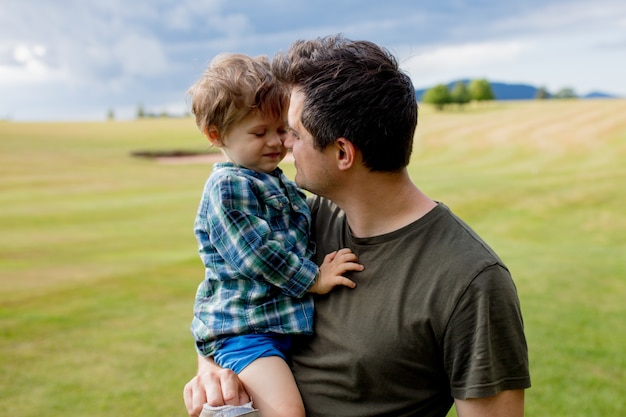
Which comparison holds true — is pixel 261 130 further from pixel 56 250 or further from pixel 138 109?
pixel 138 109

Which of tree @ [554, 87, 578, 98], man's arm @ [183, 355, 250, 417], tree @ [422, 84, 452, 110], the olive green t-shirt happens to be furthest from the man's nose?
tree @ [554, 87, 578, 98]

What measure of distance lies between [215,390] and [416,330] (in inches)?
25.1

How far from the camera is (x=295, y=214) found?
2.33 m

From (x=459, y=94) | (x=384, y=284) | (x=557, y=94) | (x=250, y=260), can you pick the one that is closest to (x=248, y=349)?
(x=250, y=260)

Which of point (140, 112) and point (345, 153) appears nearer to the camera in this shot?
point (345, 153)

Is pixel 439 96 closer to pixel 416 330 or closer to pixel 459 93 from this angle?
pixel 459 93

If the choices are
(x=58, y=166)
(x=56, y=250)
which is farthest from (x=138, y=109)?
(x=56, y=250)

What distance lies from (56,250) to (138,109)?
6353cm

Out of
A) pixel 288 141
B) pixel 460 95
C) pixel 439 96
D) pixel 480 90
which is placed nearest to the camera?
pixel 288 141

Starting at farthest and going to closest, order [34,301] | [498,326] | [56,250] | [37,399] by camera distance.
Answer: [56,250]
[34,301]
[37,399]
[498,326]

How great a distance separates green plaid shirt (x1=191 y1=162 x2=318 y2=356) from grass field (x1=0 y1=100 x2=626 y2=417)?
2609 mm

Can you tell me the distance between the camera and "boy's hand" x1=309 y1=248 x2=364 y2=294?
2.03 meters

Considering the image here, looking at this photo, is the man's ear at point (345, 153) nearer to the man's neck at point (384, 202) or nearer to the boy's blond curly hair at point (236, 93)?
the man's neck at point (384, 202)

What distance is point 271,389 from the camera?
2.08 metres
